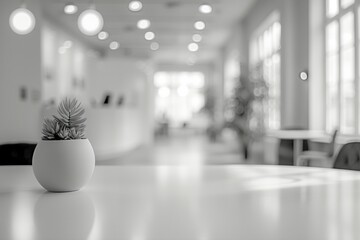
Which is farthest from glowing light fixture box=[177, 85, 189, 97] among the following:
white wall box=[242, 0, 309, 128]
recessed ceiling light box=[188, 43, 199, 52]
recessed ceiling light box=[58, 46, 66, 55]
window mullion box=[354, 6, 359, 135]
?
window mullion box=[354, 6, 359, 135]

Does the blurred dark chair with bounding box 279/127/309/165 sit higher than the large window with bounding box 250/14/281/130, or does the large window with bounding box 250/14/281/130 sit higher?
the large window with bounding box 250/14/281/130

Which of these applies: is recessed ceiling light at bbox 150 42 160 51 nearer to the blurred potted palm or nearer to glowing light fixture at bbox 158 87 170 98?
glowing light fixture at bbox 158 87 170 98

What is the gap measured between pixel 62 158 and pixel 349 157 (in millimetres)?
1837

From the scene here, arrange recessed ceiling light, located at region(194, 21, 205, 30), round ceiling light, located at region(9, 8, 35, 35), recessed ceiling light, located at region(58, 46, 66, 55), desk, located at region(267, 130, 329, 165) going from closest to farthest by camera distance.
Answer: round ceiling light, located at region(9, 8, 35, 35)
desk, located at region(267, 130, 329, 165)
recessed ceiling light, located at region(194, 21, 205, 30)
recessed ceiling light, located at region(58, 46, 66, 55)

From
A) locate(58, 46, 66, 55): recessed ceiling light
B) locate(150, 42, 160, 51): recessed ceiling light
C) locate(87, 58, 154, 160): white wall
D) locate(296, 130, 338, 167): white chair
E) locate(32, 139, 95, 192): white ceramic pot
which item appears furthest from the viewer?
locate(150, 42, 160, 51): recessed ceiling light

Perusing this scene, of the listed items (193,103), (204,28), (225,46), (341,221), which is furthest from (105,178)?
(193,103)

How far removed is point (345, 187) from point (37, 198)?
3.40 ft

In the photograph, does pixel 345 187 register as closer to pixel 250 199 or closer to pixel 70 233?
pixel 250 199

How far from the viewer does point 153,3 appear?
10062 millimetres

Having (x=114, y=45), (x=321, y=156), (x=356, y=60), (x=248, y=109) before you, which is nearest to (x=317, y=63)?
(x=356, y=60)

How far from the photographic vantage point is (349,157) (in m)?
2.58

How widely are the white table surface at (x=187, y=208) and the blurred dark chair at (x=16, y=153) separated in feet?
3.49

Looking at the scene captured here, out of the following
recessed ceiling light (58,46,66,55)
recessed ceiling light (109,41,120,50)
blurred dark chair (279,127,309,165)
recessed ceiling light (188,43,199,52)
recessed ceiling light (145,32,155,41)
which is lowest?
blurred dark chair (279,127,309,165)

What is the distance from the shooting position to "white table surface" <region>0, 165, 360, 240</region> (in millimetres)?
906
